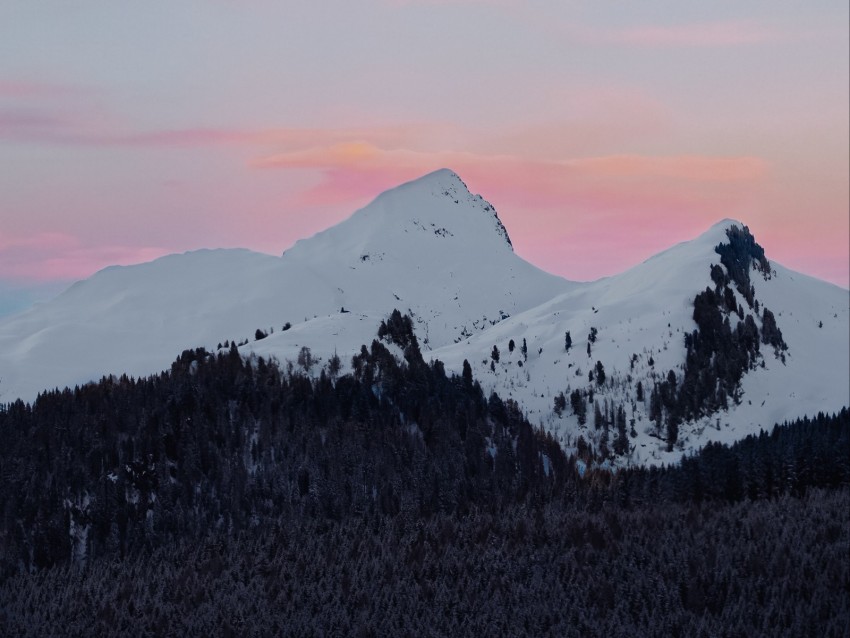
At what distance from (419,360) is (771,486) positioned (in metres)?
32.4

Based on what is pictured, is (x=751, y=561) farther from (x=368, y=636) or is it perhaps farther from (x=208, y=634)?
(x=208, y=634)

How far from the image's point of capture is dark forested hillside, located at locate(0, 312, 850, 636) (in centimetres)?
3956

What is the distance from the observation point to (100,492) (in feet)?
236

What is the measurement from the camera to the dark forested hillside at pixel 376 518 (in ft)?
130

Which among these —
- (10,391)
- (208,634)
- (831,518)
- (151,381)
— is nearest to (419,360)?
(151,381)

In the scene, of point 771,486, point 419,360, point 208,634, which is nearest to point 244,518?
point 419,360

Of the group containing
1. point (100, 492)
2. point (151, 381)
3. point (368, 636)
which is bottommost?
point (368, 636)

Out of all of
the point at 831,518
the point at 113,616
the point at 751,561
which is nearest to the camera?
the point at 113,616

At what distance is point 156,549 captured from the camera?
65875 mm

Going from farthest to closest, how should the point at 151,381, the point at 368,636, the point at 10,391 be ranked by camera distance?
the point at 10,391 < the point at 151,381 < the point at 368,636

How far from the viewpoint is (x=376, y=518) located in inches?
2830

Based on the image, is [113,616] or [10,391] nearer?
[113,616]

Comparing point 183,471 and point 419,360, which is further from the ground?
point 419,360

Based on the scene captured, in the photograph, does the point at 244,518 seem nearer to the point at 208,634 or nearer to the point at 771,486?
the point at 208,634
